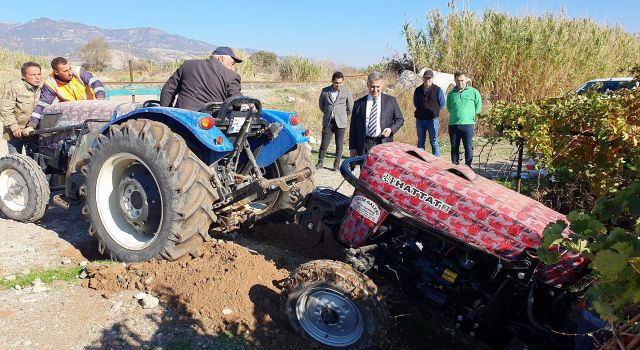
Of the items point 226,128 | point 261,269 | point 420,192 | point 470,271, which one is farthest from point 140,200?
point 470,271

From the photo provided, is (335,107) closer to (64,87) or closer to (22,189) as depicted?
(64,87)

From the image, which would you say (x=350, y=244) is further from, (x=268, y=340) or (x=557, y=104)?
(x=557, y=104)

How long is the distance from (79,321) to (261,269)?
3.99 feet

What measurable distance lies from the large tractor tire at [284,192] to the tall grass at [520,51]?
8.81m

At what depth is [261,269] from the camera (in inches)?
135

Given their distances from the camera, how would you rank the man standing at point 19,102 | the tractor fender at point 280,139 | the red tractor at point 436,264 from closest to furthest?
→ the red tractor at point 436,264, the tractor fender at point 280,139, the man standing at point 19,102

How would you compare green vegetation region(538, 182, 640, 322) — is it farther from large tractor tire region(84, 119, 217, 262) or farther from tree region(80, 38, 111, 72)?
tree region(80, 38, 111, 72)

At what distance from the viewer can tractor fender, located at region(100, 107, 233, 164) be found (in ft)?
11.2

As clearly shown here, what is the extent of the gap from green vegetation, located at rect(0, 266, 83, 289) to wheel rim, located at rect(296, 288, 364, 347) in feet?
6.10

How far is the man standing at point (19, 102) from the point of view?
5.44 meters


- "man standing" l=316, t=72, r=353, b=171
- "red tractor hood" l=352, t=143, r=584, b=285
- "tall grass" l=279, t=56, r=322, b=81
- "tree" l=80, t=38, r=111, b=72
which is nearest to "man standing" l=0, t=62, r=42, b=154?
"man standing" l=316, t=72, r=353, b=171

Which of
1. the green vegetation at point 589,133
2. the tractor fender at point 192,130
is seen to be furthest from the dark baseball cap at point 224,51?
the green vegetation at point 589,133

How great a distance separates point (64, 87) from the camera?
5484 mm

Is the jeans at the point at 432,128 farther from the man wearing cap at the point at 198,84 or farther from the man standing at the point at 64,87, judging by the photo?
the man standing at the point at 64,87
